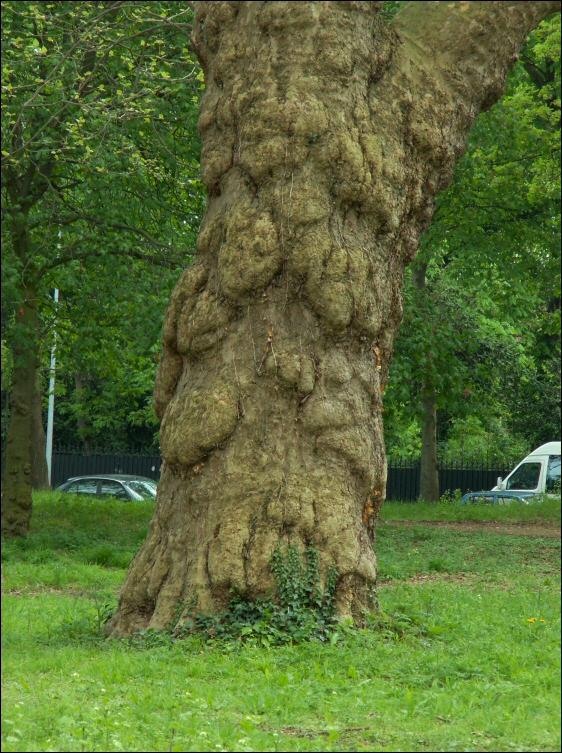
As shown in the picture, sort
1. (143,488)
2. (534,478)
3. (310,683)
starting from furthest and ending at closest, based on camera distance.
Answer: (143,488) → (534,478) → (310,683)

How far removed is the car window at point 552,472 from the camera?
27.9 m

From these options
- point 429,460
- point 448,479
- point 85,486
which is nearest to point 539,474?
point 429,460

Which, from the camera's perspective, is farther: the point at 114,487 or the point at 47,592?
the point at 114,487

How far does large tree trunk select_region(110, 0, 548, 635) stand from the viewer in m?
9.15

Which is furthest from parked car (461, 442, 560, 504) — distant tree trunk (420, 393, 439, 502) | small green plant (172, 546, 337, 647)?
small green plant (172, 546, 337, 647)

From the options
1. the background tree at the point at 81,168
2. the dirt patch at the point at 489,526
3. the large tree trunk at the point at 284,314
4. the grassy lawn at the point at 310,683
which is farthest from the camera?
the dirt patch at the point at 489,526

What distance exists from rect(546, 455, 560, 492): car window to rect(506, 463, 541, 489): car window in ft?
1.24

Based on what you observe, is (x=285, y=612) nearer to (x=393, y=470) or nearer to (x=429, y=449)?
(x=429, y=449)

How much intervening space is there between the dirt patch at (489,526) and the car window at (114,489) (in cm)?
921

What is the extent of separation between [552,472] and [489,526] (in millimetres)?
7253

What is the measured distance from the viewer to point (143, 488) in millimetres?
29750

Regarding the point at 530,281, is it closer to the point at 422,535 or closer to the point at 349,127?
the point at 422,535

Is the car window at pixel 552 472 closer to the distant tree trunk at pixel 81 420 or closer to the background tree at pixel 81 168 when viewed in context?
the background tree at pixel 81 168

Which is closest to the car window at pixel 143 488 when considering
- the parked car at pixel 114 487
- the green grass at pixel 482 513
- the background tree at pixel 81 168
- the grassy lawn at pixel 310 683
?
the parked car at pixel 114 487
